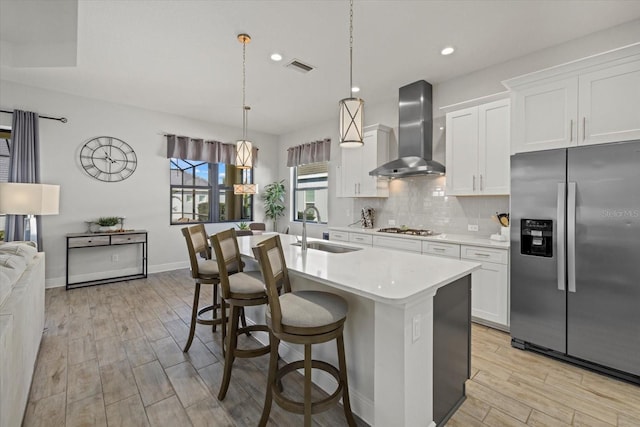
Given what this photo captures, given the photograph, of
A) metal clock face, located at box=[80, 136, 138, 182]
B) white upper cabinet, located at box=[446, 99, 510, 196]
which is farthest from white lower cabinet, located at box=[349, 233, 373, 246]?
metal clock face, located at box=[80, 136, 138, 182]

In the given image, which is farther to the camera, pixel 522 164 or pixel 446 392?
pixel 522 164

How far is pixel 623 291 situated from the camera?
2.12 metres

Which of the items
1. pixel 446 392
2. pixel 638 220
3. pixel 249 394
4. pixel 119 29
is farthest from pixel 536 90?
pixel 119 29

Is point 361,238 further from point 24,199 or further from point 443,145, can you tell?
point 24,199

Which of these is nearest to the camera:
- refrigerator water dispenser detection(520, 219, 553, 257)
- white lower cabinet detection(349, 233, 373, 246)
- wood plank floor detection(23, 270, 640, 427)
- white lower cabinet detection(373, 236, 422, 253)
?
wood plank floor detection(23, 270, 640, 427)

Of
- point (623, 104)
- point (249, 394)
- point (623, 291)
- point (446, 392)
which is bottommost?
point (249, 394)

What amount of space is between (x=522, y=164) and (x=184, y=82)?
417 cm

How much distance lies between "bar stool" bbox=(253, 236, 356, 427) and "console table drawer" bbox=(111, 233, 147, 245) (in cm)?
406

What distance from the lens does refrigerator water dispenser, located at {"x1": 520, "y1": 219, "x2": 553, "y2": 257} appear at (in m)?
2.45

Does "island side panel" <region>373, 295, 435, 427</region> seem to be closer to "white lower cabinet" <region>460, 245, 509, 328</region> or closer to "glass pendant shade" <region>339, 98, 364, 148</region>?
"glass pendant shade" <region>339, 98, 364, 148</region>

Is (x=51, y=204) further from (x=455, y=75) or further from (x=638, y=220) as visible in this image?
(x=638, y=220)

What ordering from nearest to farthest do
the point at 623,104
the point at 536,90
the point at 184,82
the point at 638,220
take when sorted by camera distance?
1. the point at 638,220
2. the point at 623,104
3. the point at 536,90
4. the point at 184,82

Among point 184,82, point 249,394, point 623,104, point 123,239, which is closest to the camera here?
point 249,394

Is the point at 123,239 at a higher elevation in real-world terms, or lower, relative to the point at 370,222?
lower
